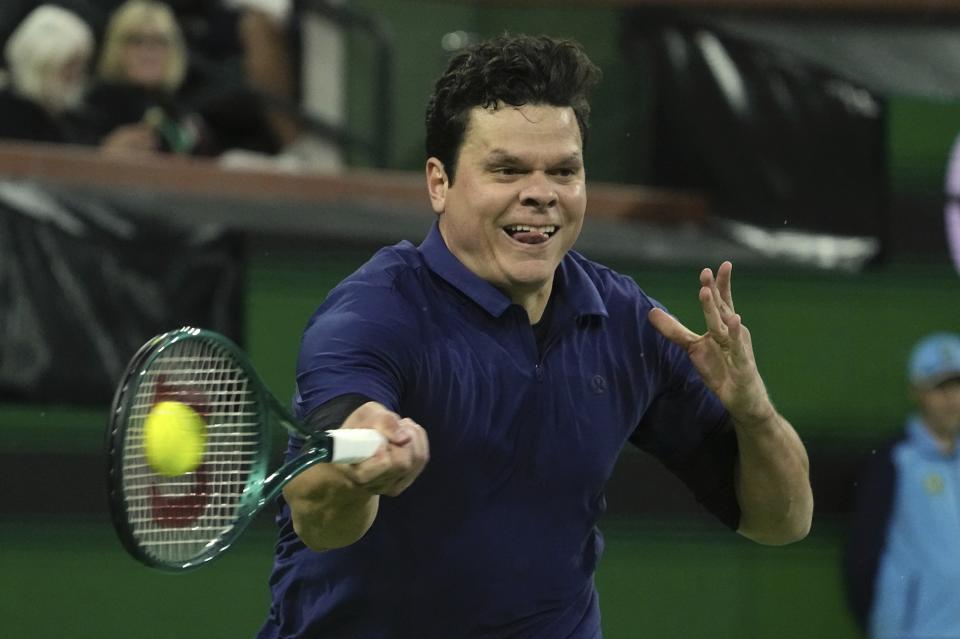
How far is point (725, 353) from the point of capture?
374 cm

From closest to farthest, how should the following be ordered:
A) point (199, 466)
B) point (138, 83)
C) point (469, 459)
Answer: point (199, 466) → point (469, 459) → point (138, 83)

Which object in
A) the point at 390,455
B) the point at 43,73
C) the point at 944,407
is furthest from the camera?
the point at 43,73

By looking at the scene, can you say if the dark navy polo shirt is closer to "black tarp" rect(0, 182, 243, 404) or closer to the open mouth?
the open mouth

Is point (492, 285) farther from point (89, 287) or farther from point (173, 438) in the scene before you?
point (89, 287)

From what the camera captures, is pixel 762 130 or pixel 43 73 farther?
pixel 762 130

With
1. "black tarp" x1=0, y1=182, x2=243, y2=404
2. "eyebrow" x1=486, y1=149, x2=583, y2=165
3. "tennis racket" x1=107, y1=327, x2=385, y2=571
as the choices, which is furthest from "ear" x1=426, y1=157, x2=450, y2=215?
"black tarp" x1=0, y1=182, x2=243, y2=404

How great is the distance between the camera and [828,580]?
716 centimetres

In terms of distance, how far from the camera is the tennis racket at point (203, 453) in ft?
10.1

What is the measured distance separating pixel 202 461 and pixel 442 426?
1.56 ft

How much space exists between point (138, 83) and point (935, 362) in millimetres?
3439

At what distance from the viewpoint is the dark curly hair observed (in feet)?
12.1

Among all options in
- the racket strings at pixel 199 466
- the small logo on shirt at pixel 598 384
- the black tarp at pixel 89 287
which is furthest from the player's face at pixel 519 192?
the black tarp at pixel 89 287

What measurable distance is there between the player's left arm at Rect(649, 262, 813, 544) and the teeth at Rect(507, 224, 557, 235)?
299mm

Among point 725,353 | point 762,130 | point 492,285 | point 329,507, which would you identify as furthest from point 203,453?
point 762,130
